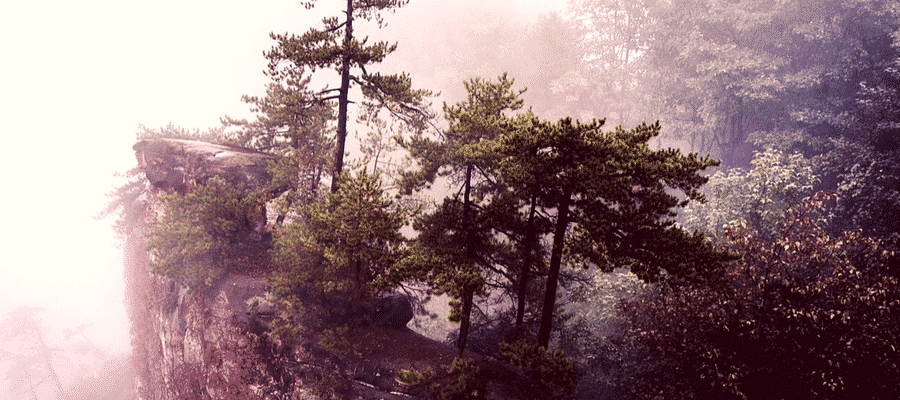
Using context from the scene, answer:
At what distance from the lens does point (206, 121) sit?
120 m

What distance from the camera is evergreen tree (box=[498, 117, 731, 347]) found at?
844cm

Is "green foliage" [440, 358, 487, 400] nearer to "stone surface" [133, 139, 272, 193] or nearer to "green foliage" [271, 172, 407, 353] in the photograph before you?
"green foliage" [271, 172, 407, 353]

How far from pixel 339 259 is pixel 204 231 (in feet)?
28.1

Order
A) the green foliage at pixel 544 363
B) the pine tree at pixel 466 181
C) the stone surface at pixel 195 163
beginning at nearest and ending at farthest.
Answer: the green foliage at pixel 544 363, the pine tree at pixel 466 181, the stone surface at pixel 195 163

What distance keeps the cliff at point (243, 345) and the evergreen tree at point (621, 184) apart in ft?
20.3

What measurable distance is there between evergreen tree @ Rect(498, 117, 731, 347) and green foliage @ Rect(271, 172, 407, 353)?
13.8 feet

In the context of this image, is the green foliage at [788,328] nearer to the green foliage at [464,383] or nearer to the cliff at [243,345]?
the cliff at [243,345]

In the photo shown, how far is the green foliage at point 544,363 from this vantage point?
970cm

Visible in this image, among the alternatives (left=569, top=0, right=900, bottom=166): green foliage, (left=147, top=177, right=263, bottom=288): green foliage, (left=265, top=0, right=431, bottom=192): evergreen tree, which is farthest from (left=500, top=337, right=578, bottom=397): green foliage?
(left=569, top=0, right=900, bottom=166): green foliage

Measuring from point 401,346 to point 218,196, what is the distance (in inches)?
392

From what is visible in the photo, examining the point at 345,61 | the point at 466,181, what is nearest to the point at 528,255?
the point at 466,181

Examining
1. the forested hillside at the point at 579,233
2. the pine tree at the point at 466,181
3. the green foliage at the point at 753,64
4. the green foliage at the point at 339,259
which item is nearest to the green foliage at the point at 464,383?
the forested hillside at the point at 579,233

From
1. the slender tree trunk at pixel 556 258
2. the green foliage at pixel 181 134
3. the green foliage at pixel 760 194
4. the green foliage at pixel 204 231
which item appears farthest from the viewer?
the green foliage at pixel 181 134

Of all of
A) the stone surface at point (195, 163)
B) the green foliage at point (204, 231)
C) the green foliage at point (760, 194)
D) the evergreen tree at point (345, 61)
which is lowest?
the green foliage at point (204, 231)
